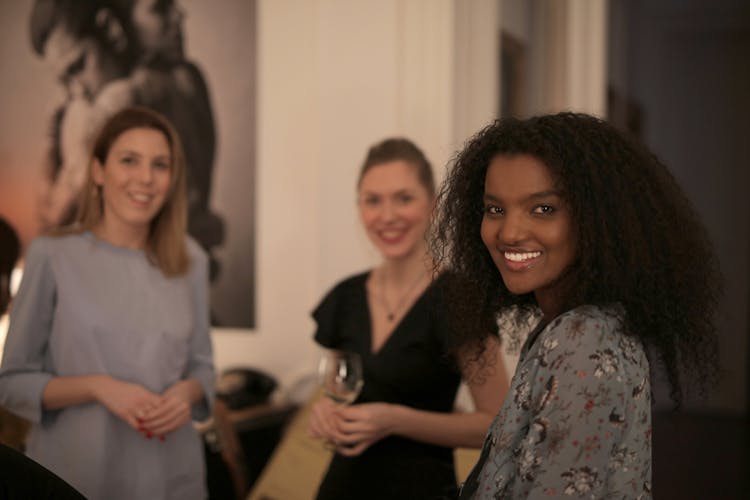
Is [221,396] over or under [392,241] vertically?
under

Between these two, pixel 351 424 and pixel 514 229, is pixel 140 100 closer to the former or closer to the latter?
pixel 351 424

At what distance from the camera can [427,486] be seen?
1934 millimetres

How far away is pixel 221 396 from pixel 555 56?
1.94 m

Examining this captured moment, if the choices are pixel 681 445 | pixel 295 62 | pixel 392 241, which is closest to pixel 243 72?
pixel 295 62

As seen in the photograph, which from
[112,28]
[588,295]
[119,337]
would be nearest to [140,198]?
[119,337]

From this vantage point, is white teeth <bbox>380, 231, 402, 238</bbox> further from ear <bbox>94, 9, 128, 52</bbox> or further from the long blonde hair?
ear <bbox>94, 9, 128, 52</bbox>

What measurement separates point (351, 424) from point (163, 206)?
71 cm

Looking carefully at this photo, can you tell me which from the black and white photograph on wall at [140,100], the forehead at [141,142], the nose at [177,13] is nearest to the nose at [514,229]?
the forehead at [141,142]

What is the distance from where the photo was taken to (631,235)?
1.21 m

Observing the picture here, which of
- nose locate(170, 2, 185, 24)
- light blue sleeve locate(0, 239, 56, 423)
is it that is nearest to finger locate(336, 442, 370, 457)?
light blue sleeve locate(0, 239, 56, 423)

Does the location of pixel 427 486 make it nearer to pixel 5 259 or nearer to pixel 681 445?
pixel 5 259

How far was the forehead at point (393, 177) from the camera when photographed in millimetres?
2074

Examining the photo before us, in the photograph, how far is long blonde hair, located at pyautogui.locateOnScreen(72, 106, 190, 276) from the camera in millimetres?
1993

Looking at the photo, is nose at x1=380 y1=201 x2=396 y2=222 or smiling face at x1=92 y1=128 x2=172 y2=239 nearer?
smiling face at x1=92 y1=128 x2=172 y2=239
